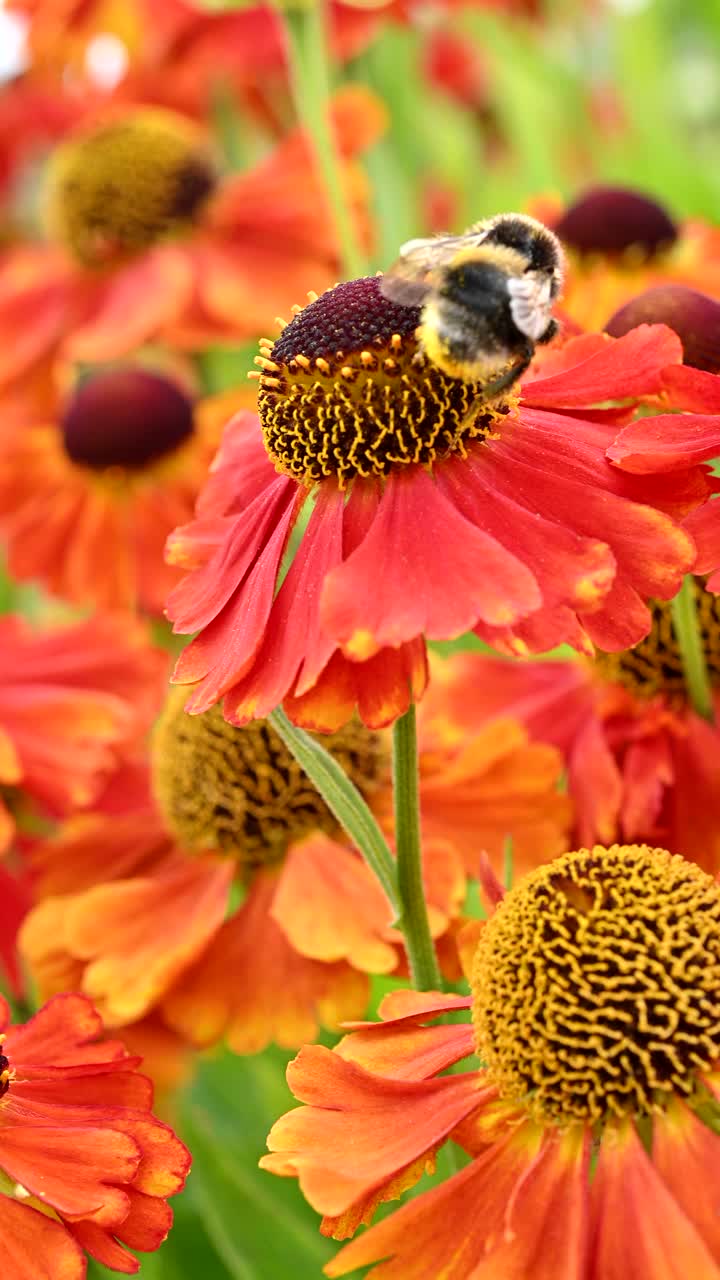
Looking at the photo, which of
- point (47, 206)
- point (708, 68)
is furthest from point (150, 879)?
point (708, 68)

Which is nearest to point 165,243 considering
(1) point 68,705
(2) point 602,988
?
(1) point 68,705

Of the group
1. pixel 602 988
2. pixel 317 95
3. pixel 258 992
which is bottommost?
pixel 258 992

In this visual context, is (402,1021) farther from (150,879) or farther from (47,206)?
(47,206)

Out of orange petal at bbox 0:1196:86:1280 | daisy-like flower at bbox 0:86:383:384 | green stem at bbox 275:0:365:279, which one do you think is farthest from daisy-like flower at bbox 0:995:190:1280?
daisy-like flower at bbox 0:86:383:384

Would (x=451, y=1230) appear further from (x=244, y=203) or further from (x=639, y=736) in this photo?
(x=244, y=203)

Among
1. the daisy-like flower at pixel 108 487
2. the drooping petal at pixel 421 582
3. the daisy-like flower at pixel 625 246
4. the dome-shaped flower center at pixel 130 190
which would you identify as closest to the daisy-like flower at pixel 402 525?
the drooping petal at pixel 421 582
